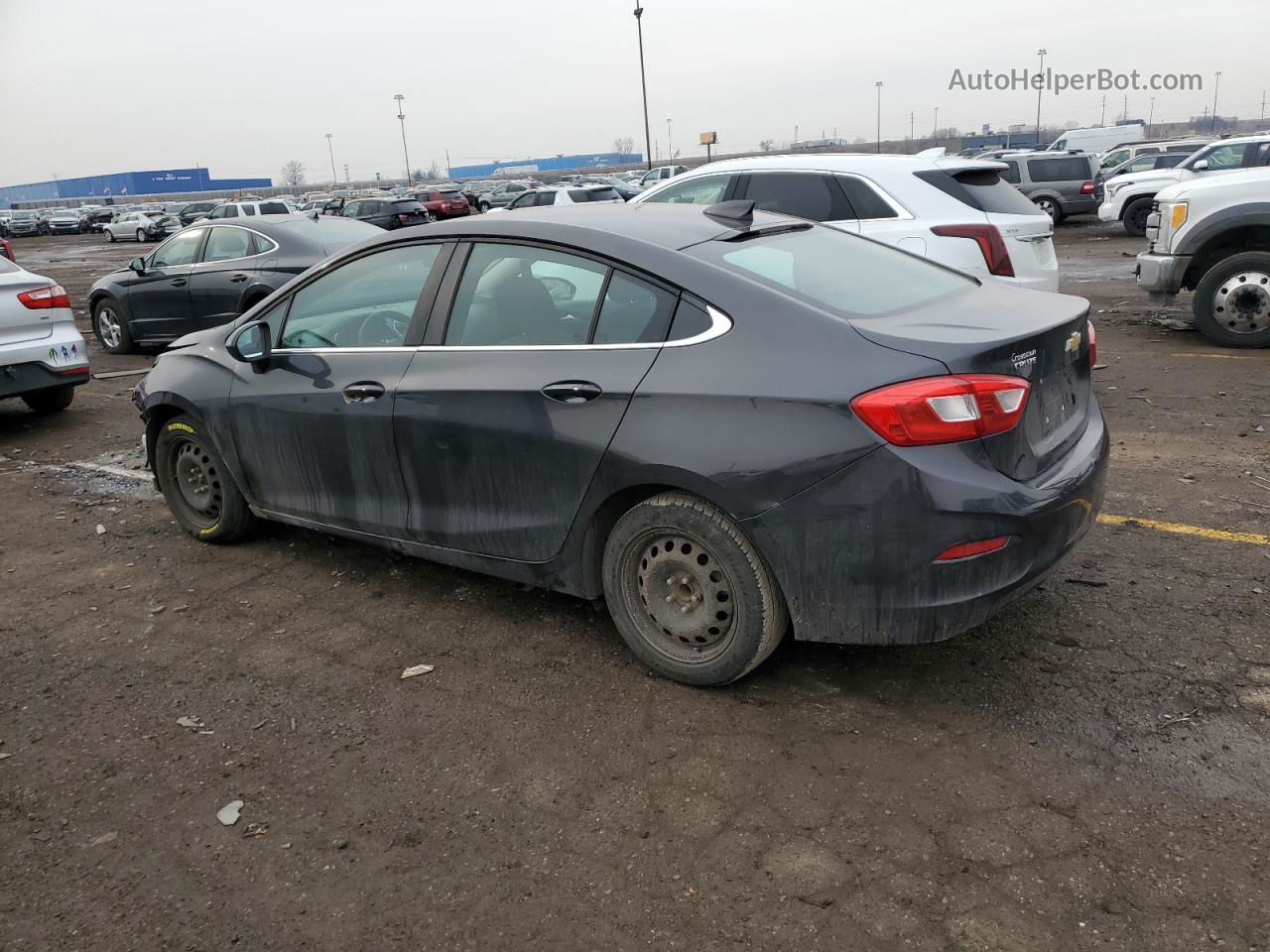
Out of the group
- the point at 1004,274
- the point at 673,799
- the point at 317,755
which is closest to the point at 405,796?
the point at 317,755

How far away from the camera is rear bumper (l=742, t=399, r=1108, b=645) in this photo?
296cm

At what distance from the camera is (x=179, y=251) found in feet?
37.4

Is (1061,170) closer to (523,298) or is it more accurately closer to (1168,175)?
(1168,175)

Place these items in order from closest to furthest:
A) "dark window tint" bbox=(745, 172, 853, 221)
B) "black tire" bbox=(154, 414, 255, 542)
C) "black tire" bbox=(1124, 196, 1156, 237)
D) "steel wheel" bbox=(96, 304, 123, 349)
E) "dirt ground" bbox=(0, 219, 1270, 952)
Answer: "dirt ground" bbox=(0, 219, 1270, 952) < "black tire" bbox=(154, 414, 255, 542) < "dark window tint" bbox=(745, 172, 853, 221) < "steel wheel" bbox=(96, 304, 123, 349) < "black tire" bbox=(1124, 196, 1156, 237)

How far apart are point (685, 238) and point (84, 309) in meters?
17.5

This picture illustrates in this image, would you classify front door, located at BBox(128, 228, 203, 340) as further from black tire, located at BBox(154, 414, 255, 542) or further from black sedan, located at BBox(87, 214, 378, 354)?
black tire, located at BBox(154, 414, 255, 542)

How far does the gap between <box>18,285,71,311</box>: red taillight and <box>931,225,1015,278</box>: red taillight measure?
267 inches

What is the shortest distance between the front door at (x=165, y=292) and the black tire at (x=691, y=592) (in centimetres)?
940

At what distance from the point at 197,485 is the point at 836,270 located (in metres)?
3.54

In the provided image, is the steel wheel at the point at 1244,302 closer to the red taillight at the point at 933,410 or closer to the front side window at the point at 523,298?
the red taillight at the point at 933,410

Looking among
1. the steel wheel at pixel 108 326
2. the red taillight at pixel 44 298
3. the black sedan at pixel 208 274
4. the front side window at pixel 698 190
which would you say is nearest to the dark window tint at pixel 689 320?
the front side window at pixel 698 190

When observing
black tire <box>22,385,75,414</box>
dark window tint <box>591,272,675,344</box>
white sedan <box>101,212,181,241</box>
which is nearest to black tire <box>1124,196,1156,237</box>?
black tire <box>22,385,75,414</box>

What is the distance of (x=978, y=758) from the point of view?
3064 millimetres

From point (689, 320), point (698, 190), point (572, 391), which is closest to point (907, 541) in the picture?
point (689, 320)
